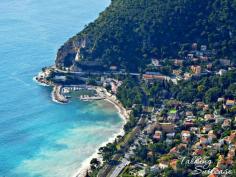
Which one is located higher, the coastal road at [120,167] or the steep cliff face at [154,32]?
the steep cliff face at [154,32]

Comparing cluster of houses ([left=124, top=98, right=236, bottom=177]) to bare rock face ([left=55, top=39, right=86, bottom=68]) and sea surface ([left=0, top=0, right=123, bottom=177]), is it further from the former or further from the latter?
bare rock face ([left=55, top=39, right=86, bottom=68])

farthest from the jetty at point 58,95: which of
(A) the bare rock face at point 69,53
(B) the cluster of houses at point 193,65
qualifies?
(B) the cluster of houses at point 193,65

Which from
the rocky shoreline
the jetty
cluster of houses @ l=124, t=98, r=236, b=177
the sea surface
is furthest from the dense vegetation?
the jetty

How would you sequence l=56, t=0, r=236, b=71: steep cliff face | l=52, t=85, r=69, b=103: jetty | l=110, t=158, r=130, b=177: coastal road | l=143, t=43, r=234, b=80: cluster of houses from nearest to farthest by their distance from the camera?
l=110, t=158, r=130, b=177: coastal road → l=52, t=85, r=69, b=103: jetty → l=143, t=43, r=234, b=80: cluster of houses → l=56, t=0, r=236, b=71: steep cliff face

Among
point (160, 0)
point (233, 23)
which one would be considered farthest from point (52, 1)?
point (233, 23)

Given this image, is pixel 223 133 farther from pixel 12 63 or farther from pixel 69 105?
pixel 12 63

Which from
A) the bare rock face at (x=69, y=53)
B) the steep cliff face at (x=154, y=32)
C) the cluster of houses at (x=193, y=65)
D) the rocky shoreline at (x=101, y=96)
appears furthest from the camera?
the bare rock face at (x=69, y=53)

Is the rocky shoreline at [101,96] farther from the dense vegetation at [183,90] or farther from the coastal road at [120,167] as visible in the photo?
the coastal road at [120,167]
